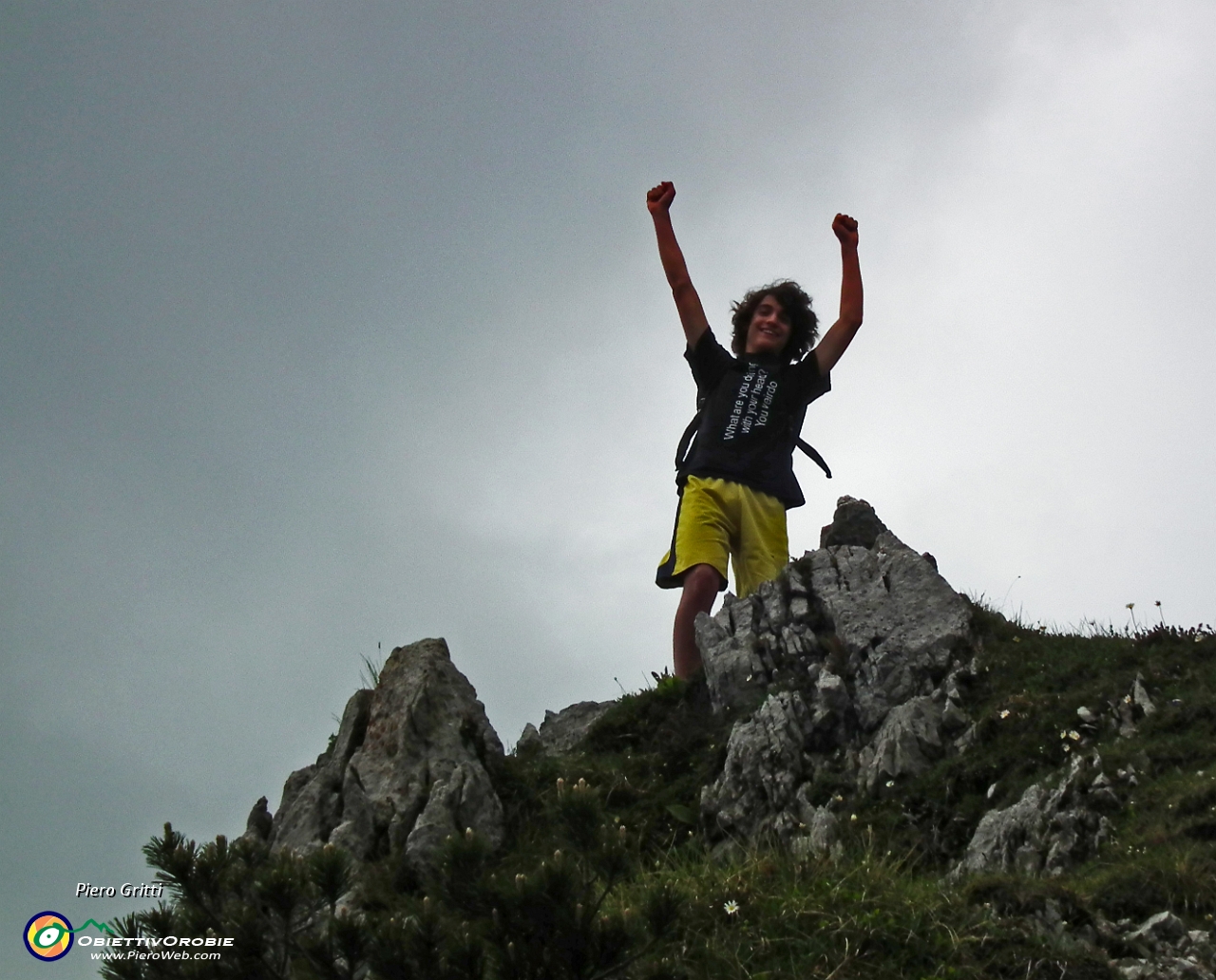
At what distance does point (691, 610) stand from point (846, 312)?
357 centimetres

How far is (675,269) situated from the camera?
43.5 feet

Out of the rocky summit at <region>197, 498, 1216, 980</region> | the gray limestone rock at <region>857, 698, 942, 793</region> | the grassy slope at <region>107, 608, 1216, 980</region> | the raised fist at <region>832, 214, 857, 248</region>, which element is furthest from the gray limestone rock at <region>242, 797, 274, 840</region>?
the raised fist at <region>832, 214, 857, 248</region>

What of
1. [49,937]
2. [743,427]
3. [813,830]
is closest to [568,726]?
[743,427]

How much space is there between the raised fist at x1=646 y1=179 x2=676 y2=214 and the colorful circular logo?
879cm

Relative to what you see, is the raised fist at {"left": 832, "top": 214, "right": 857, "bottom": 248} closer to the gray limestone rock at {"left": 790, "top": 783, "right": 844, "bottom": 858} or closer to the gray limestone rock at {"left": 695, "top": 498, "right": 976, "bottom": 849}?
the gray limestone rock at {"left": 695, "top": 498, "right": 976, "bottom": 849}

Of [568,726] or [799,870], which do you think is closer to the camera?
[799,870]

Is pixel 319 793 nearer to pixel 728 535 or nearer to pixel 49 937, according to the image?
pixel 49 937

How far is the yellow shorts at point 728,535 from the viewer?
12359 mm

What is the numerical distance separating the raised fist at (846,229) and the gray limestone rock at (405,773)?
19.7 feet

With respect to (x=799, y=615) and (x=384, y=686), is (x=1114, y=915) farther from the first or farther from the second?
(x=384, y=686)

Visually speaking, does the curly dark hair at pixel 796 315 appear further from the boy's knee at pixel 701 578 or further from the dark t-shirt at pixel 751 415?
the boy's knee at pixel 701 578

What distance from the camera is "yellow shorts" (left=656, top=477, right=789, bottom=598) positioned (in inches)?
487

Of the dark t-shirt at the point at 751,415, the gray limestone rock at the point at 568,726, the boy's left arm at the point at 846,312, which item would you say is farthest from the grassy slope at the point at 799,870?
the boy's left arm at the point at 846,312

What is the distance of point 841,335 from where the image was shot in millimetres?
13234
